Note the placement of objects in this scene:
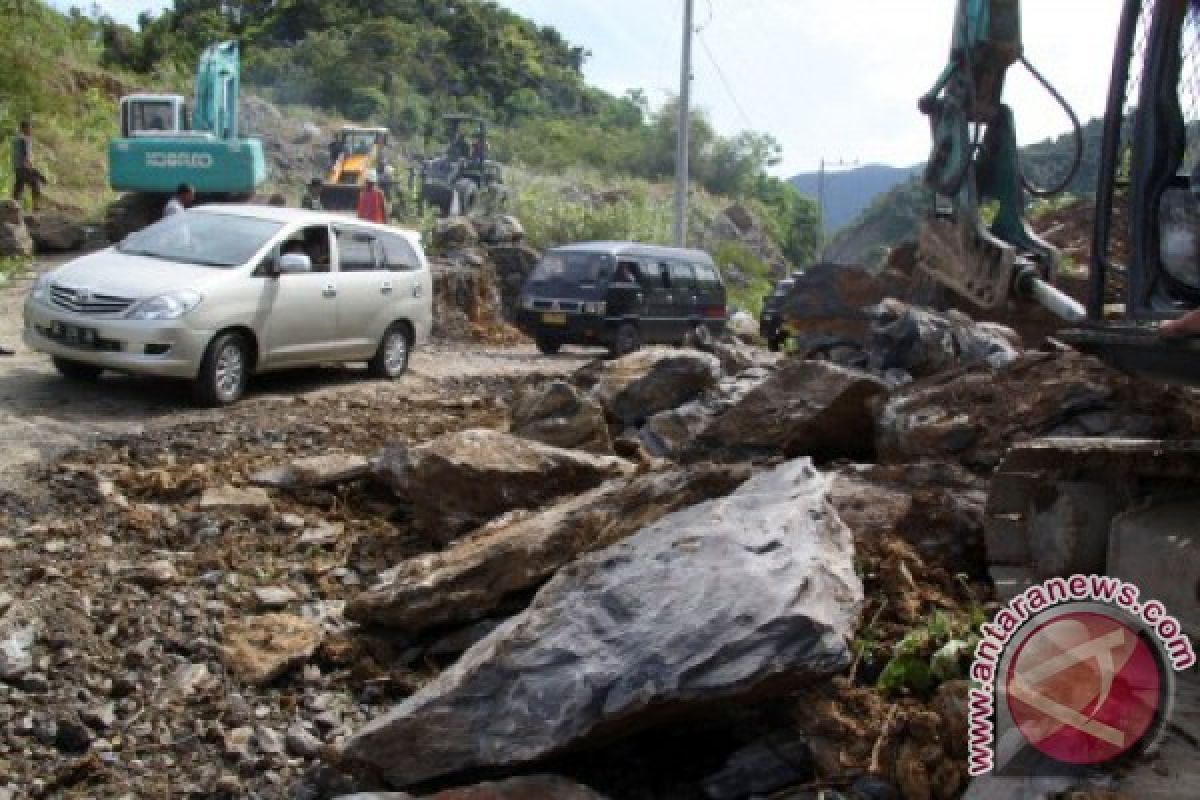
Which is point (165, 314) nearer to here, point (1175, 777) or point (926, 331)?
point (926, 331)

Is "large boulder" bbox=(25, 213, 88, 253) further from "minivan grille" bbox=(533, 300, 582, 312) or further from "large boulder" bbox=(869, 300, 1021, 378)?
"large boulder" bbox=(869, 300, 1021, 378)

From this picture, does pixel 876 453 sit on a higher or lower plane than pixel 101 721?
higher

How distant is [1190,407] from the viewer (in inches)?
212

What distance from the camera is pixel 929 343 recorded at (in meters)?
9.12

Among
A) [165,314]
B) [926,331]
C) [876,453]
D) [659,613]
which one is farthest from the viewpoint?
[165,314]

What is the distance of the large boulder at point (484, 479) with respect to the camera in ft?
22.2

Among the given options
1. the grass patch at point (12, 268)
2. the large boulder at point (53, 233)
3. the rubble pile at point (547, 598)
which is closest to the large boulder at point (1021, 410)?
the rubble pile at point (547, 598)

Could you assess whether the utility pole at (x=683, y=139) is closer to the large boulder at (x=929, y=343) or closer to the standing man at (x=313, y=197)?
the standing man at (x=313, y=197)

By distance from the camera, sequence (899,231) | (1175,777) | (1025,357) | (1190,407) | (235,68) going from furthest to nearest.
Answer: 1. (899,231)
2. (235,68)
3. (1025,357)
4. (1190,407)
5. (1175,777)

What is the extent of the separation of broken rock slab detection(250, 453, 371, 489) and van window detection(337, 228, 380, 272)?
16.0 ft

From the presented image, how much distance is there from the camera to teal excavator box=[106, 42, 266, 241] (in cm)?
2011

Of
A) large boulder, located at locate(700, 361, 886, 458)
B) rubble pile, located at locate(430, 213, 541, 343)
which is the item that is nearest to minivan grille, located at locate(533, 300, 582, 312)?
rubble pile, located at locate(430, 213, 541, 343)

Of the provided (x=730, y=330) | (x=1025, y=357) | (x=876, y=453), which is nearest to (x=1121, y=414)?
(x=1025, y=357)

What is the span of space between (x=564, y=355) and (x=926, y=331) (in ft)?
35.8
